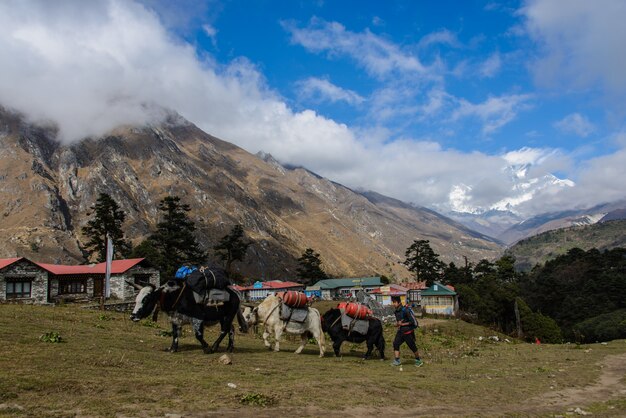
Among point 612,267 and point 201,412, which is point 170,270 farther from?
point 612,267

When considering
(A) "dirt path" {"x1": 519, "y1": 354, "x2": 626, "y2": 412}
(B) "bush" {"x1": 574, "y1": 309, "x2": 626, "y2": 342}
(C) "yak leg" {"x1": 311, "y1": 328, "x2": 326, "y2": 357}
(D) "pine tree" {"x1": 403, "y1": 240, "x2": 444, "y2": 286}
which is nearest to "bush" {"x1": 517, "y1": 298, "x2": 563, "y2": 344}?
(B) "bush" {"x1": 574, "y1": 309, "x2": 626, "y2": 342}

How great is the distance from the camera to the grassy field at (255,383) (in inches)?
329

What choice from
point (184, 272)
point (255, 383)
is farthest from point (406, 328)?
point (184, 272)

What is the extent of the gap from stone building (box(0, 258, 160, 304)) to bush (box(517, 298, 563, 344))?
51392 mm

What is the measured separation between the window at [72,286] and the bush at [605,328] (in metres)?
61.6

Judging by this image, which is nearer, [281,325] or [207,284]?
[207,284]

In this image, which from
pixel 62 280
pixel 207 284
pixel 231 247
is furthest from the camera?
pixel 231 247

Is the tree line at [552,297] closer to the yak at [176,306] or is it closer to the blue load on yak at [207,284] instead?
the blue load on yak at [207,284]

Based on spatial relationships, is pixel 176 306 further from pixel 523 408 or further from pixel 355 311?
pixel 523 408

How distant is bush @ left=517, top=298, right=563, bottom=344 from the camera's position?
62.8 metres

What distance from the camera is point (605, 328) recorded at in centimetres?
6231

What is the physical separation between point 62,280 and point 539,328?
62707 millimetres

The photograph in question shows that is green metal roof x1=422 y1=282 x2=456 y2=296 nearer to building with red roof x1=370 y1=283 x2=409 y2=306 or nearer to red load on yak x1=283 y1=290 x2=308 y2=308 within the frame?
building with red roof x1=370 y1=283 x2=409 y2=306

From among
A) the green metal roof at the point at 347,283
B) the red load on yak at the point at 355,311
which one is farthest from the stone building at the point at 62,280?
the green metal roof at the point at 347,283
